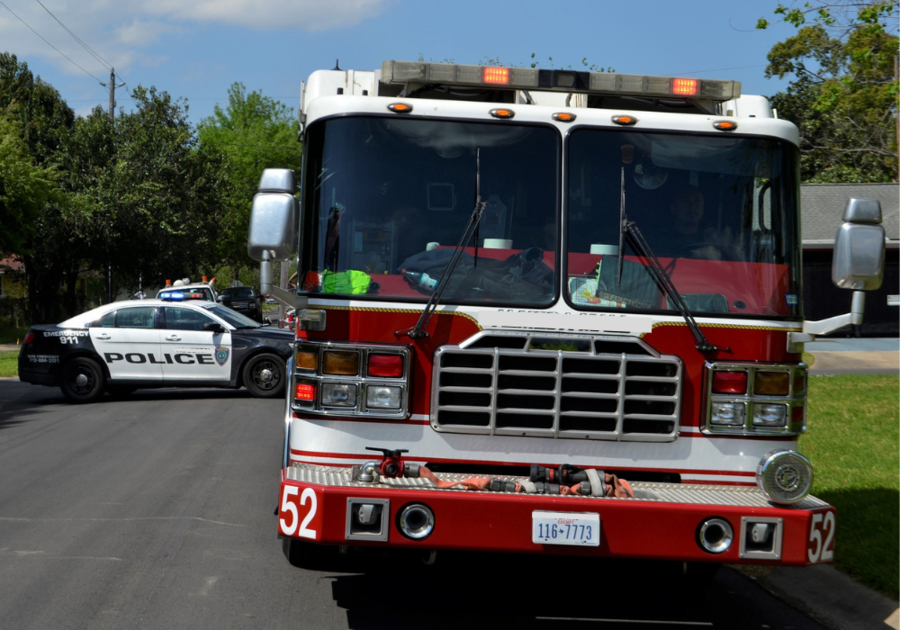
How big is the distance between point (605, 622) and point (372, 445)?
5.66 feet

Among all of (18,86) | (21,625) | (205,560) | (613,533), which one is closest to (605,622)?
(613,533)

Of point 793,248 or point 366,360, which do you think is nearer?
point 366,360

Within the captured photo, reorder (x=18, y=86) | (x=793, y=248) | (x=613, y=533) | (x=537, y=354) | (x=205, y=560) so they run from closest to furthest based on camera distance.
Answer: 1. (x=613, y=533)
2. (x=537, y=354)
3. (x=793, y=248)
4. (x=205, y=560)
5. (x=18, y=86)

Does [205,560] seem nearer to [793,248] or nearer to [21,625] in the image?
[21,625]

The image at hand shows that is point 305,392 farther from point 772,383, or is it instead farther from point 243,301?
point 243,301

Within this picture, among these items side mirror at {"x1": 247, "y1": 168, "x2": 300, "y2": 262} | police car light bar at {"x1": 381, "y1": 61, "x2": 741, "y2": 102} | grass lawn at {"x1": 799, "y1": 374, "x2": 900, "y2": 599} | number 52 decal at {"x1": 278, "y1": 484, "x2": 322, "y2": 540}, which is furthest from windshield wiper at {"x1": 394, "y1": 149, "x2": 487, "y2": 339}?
grass lawn at {"x1": 799, "y1": 374, "x2": 900, "y2": 599}

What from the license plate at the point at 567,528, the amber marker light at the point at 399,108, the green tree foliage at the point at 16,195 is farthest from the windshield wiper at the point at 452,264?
the green tree foliage at the point at 16,195

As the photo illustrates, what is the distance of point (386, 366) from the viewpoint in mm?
4922

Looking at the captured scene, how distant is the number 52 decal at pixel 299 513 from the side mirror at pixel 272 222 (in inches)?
43.4

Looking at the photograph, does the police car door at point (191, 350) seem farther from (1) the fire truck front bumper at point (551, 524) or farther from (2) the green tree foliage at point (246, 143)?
(2) the green tree foliage at point (246, 143)

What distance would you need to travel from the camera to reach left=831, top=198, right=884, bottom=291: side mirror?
15.9ft

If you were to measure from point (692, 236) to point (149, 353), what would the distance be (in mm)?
11429

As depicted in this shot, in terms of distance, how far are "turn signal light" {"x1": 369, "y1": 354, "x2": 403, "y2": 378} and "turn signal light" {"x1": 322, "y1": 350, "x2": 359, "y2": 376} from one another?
0.08 meters

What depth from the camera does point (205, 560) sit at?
21.1 ft
